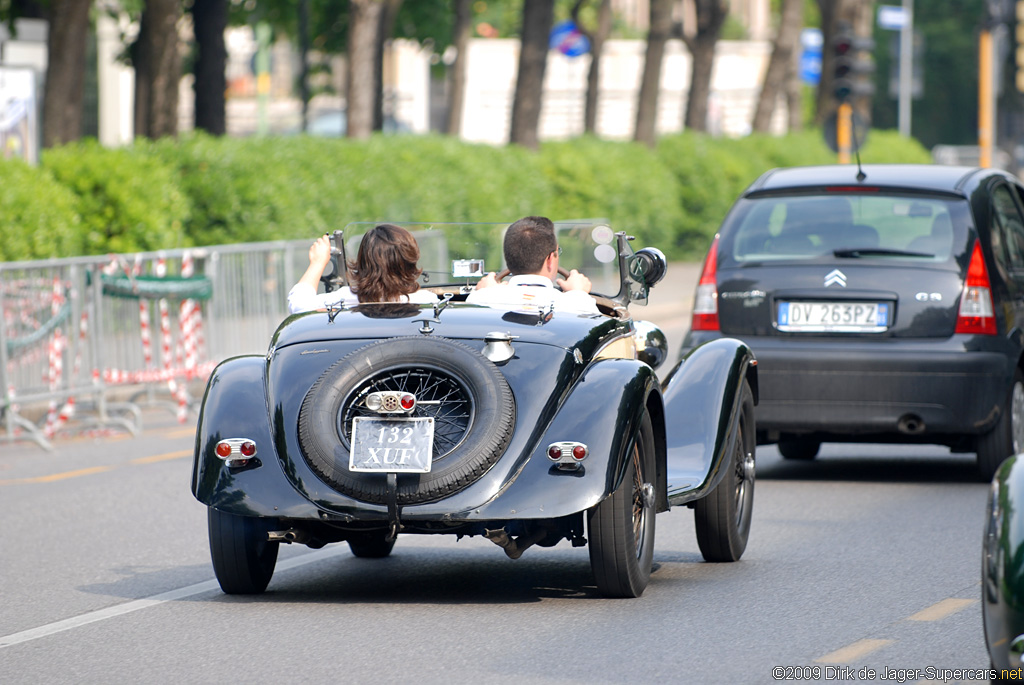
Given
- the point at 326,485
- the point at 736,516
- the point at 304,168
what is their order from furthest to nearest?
the point at 304,168 → the point at 736,516 → the point at 326,485

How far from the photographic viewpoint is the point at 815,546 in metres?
8.12

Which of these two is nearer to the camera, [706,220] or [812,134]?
[706,220]

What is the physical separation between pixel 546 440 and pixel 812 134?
37211 millimetres

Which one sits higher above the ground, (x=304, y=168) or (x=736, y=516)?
(x=304, y=168)

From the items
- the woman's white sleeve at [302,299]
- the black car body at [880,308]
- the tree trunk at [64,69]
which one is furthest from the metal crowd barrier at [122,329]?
the tree trunk at [64,69]

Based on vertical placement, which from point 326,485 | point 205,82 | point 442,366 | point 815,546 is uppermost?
point 205,82

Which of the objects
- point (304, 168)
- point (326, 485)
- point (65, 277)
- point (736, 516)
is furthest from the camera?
point (304, 168)

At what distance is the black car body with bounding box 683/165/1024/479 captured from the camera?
383 inches

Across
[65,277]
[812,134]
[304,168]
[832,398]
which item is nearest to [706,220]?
[812,134]

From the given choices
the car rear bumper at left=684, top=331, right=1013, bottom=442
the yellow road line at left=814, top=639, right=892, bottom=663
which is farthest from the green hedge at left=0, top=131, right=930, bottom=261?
the yellow road line at left=814, top=639, right=892, bottom=663

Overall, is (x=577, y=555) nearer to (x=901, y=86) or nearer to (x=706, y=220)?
(x=706, y=220)

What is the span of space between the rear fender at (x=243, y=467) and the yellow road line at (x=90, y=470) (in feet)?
15.5

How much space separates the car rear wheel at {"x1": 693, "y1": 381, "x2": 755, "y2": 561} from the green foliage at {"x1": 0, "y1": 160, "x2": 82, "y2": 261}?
30.2 feet

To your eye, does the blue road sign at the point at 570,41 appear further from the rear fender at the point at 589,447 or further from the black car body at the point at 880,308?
the rear fender at the point at 589,447
